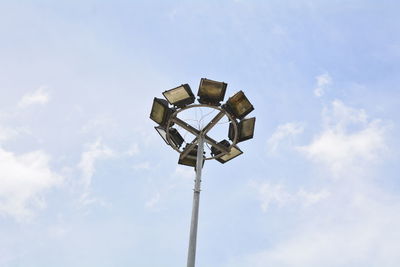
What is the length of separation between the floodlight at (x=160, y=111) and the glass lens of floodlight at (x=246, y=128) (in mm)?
1520

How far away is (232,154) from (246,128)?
0.83m

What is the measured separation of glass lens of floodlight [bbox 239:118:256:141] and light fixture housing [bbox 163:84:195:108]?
4.10 feet

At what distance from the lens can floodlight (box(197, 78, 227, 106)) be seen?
29.0 feet

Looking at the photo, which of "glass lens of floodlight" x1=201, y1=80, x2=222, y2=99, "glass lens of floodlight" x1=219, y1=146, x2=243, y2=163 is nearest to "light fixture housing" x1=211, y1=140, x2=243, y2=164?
"glass lens of floodlight" x1=219, y1=146, x2=243, y2=163

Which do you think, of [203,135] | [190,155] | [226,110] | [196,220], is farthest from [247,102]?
[196,220]

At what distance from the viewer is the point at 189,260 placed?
6.80m

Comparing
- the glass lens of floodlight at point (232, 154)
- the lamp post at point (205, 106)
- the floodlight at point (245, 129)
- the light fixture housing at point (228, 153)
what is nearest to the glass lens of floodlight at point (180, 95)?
the lamp post at point (205, 106)

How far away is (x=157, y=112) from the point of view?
889 centimetres

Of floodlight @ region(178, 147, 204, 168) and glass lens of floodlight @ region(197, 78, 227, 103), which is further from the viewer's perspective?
floodlight @ region(178, 147, 204, 168)

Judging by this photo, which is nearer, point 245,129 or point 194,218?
point 194,218

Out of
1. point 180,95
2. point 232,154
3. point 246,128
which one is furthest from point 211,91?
point 232,154

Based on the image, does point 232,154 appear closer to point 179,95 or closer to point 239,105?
point 239,105

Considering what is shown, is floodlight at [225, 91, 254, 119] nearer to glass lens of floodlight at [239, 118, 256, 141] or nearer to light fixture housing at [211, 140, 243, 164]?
glass lens of floodlight at [239, 118, 256, 141]

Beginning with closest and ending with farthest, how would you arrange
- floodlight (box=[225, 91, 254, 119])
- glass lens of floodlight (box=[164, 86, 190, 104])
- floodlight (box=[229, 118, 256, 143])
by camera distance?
glass lens of floodlight (box=[164, 86, 190, 104]), floodlight (box=[225, 91, 254, 119]), floodlight (box=[229, 118, 256, 143])
